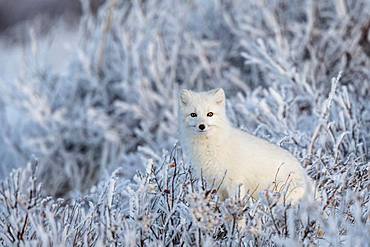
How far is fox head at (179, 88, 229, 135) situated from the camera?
320 cm

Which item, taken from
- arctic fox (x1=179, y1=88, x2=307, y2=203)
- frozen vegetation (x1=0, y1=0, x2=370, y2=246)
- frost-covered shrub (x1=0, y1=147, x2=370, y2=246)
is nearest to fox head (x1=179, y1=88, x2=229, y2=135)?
arctic fox (x1=179, y1=88, x2=307, y2=203)

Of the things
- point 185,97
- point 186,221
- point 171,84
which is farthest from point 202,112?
point 171,84

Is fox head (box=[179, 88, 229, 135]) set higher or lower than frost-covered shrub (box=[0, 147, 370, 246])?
higher

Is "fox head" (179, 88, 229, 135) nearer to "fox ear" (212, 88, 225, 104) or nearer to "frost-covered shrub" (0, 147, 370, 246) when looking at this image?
"fox ear" (212, 88, 225, 104)

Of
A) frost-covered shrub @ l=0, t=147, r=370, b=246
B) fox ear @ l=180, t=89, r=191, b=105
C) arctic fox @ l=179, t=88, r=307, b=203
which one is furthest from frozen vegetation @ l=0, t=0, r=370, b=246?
frost-covered shrub @ l=0, t=147, r=370, b=246

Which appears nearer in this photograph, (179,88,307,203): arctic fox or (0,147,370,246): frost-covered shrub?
(0,147,370,246): frost-covered shrub

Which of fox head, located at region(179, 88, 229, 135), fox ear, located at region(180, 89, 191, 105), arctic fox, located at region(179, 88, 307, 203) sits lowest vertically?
arctic fox, located at region(179, 88, 307, 203)

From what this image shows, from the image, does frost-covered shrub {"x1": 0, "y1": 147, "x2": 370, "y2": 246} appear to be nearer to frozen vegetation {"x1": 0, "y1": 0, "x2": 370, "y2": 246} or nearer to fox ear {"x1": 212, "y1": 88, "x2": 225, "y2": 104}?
fox ear {"x1": 212, "y1": 88, "x2": 225, "y2": 104}

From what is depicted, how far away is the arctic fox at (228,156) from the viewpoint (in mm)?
3170

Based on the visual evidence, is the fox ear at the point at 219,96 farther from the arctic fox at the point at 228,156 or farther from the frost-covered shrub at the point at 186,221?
the frost-covered shrub at the point at 186,221

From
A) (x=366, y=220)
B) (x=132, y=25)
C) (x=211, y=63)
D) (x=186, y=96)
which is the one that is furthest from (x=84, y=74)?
(x=366, y=220)

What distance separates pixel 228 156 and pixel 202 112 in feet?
0.71

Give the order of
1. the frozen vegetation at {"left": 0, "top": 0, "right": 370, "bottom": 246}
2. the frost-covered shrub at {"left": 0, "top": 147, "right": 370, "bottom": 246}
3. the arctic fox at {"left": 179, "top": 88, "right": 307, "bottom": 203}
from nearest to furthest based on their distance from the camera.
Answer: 1. the frost-covered shrub at {"left": 0, "top": 147, "right": 370, "bottom": 246}
2. the arctic fox at {"left": 179, "top": 88, "right": 307, "bottom": 203}
3. the frozen vegetation at {"left": 0, "top": 0, "right": 370, "bottom": 246}

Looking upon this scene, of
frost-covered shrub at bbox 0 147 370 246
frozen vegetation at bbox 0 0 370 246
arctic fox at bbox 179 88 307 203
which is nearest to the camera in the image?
frost-covered shrub at bbox 0 147 370 246
